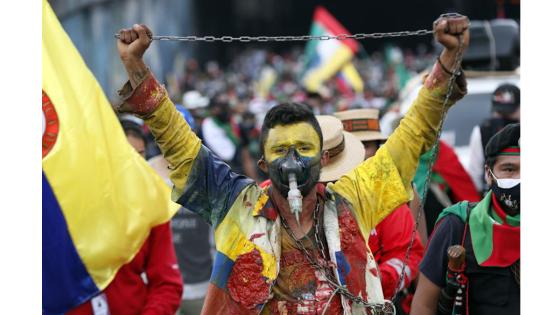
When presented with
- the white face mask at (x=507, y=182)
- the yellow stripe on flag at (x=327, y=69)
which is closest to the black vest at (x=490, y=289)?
the white face mask at (x=507, y=182)

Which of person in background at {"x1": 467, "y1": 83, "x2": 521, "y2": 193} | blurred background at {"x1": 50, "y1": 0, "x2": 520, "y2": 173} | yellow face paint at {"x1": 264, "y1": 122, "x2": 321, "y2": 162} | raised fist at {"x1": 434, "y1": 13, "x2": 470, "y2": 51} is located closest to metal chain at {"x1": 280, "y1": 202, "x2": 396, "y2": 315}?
yellow face paint at {"x1": 264, "y1": 122, "x2": 321, "y2": 162}

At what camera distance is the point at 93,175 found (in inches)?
234

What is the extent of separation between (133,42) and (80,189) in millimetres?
1770

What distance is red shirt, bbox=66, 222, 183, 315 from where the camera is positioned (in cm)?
599

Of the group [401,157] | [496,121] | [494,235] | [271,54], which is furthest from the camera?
[271,54]

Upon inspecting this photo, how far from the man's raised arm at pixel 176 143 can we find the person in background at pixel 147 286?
5.35 feet

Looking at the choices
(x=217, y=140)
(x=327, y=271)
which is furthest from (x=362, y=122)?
(x=217, y=140)

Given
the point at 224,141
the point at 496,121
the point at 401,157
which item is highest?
the point at 401,157

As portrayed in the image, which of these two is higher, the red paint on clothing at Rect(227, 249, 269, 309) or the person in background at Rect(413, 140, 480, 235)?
the red paint on clothing at Rect(227, 249, 269, 309)

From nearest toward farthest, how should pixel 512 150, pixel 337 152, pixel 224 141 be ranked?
1. pixel 512 150
2. pixel 337 152
3. pixel 224 141

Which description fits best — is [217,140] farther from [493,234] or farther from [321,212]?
[321,212]

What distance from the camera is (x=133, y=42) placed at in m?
4.29

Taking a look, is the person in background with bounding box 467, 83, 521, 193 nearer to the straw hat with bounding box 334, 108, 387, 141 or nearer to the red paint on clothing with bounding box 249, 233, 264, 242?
the straw hat with bounding box 334, 108, 387, 141

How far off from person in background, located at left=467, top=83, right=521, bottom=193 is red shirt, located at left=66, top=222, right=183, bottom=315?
3.57 meters
